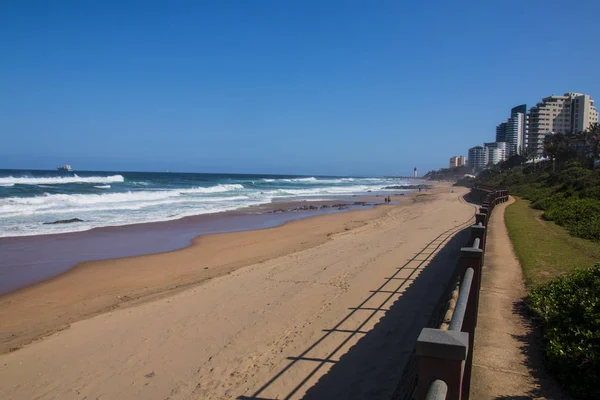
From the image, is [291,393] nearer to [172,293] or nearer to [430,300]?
[430,300]

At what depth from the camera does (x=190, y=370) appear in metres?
5.98

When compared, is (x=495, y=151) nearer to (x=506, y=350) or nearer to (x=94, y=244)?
(x=94, y=244)

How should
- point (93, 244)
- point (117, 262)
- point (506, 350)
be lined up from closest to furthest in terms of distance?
point (506, 350), point (117, 262), point (93, 244)

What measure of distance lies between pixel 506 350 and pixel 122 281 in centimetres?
926

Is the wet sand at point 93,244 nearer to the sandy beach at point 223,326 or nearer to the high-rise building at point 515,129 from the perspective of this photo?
the sandy beach at point 223,326

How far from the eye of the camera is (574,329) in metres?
4.12

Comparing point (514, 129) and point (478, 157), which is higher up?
point (514, 129)

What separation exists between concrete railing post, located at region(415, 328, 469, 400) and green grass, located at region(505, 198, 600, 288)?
17.7 feet

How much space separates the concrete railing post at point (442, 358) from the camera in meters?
2.12

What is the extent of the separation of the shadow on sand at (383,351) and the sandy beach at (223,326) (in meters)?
0.02

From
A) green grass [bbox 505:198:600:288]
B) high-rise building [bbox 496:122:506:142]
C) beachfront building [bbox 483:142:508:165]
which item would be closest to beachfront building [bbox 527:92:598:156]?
beachfront building [bbox 483:142:508:165]

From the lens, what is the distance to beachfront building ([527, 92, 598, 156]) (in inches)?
4572

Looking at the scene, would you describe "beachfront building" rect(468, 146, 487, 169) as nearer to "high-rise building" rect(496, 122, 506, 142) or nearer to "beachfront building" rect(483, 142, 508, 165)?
"beachfront building" rect(483, 142, 508, 165)

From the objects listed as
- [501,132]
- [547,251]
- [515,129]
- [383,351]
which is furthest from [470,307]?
[501,132]
